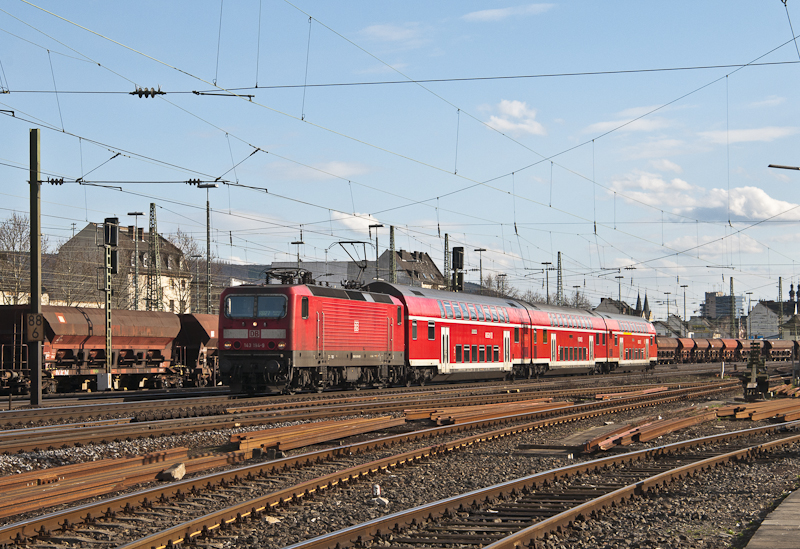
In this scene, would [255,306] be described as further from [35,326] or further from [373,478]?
[373,478]

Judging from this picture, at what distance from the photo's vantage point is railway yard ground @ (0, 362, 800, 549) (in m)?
8.59

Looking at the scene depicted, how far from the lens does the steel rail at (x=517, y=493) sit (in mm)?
7873

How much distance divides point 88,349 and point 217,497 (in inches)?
926

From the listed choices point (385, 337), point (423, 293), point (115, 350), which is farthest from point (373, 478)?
point (115, 350)

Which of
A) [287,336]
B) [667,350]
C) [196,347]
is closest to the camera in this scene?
[287,336]

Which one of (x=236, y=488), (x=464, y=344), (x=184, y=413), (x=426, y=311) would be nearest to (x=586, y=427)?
(x=184, y=413)

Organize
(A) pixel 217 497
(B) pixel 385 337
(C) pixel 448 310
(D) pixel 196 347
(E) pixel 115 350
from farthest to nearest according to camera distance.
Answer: (D) pixel 196 347 → (C) pixel 448 310 → (E) pixel 115 350 → (B) pixel 385 337 → (A) pixel 217 497

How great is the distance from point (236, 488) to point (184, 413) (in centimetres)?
949

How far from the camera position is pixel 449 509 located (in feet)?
31.1

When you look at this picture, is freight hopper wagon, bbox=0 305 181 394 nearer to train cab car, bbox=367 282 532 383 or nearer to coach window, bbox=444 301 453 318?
train cab car, bbox=367 282 532 383

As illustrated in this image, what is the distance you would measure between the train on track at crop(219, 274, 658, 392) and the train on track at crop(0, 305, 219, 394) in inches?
309

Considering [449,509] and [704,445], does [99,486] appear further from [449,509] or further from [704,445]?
[704,445]

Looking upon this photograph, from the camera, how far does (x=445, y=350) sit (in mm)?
34375

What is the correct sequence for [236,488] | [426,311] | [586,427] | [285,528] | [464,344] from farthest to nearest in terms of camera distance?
[464,344]
[426,311]
[586,427]
[236,488]
[285,528]
